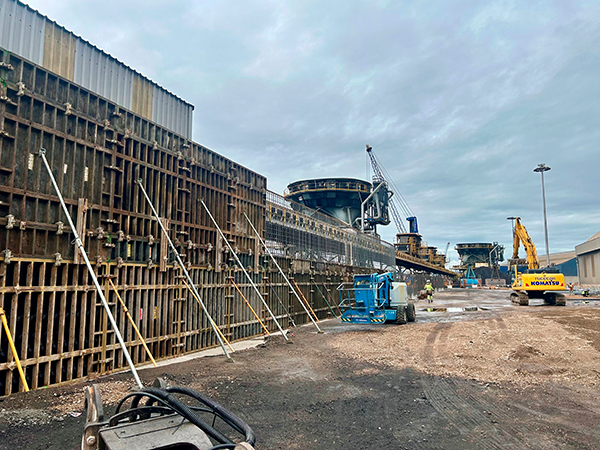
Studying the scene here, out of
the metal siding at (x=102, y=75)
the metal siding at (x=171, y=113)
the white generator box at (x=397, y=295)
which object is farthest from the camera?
the white generator box at (x=397, y=295)

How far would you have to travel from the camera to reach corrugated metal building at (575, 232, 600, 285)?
61625 mm

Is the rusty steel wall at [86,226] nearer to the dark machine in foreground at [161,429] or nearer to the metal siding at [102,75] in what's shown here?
the metal siding at [102,75]

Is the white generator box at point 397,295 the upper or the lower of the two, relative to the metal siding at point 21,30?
lower

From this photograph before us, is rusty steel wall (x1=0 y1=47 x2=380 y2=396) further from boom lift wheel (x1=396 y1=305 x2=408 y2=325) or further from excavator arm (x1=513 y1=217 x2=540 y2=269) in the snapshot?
excavator arm (x1=513 y1=217 x2=540 y2=269)

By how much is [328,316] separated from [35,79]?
21645 mm

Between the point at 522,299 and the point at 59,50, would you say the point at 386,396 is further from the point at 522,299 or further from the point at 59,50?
the point at 522,299

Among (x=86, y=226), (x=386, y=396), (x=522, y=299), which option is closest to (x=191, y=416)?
(x=386, y=396)

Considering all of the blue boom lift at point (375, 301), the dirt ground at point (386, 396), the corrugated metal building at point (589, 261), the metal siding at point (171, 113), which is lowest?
the dirt ground at point (386, 396)

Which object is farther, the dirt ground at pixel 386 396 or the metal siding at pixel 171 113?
the metal siding at pixel 171 113

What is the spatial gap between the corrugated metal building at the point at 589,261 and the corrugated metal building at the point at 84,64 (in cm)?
6542

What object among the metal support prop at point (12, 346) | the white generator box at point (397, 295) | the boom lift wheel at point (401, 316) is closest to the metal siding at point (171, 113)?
the metal support prop at point (12, 346)

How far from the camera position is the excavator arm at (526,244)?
43.5 m

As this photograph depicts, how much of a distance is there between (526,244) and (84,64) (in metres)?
44.7

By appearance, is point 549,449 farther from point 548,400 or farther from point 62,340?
point 62,340
